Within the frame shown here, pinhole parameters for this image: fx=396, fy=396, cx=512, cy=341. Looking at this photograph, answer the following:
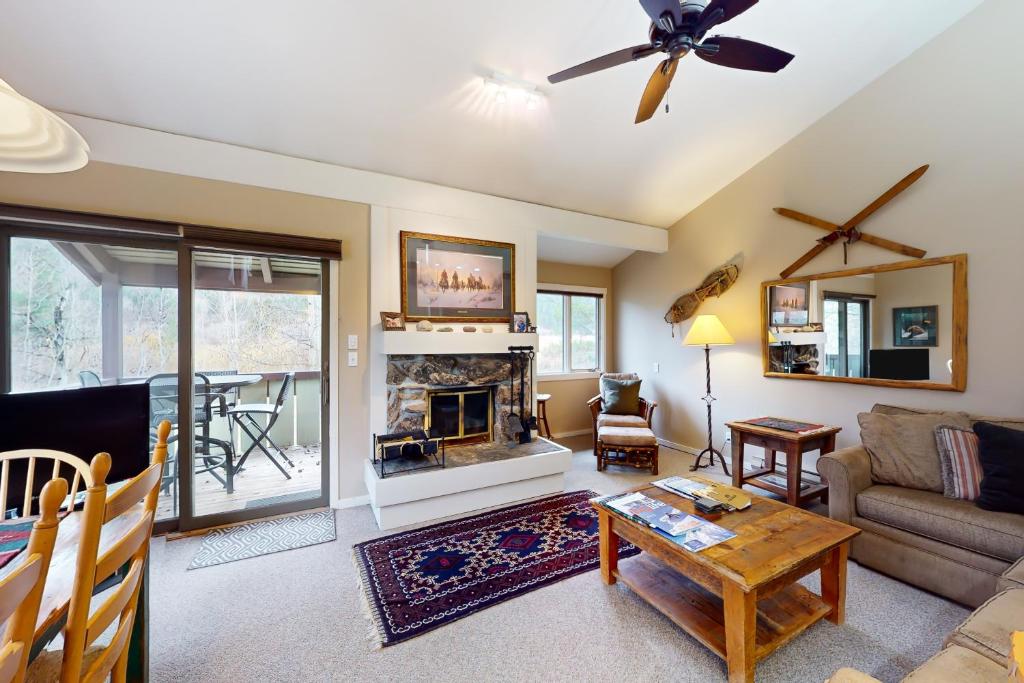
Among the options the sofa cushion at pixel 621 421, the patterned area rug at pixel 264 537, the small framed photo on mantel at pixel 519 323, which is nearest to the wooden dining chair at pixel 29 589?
the patterned area rug at pixel 264 537

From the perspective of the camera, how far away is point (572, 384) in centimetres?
548

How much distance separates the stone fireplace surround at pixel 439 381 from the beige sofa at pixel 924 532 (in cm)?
247

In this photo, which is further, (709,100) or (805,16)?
(709,100)

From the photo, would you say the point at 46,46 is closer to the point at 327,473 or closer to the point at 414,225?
the point at 414,225

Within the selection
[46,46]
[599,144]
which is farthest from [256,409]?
[599,144]

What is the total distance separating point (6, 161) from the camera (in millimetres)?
1167

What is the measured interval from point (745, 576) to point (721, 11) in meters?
2.29

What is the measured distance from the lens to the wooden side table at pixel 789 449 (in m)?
2.97

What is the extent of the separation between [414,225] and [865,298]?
3.77 metres

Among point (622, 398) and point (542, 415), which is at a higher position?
point (622, 398)

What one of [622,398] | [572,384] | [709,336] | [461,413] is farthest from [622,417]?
[461,413]

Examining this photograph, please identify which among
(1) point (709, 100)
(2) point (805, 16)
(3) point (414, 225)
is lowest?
(3) point (414, 225)

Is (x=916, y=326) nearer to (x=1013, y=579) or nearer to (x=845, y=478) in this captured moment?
(x=845, y=478)

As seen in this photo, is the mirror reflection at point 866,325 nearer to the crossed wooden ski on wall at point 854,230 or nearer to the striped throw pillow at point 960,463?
the crossed wooden ski on wall at point 854,230
